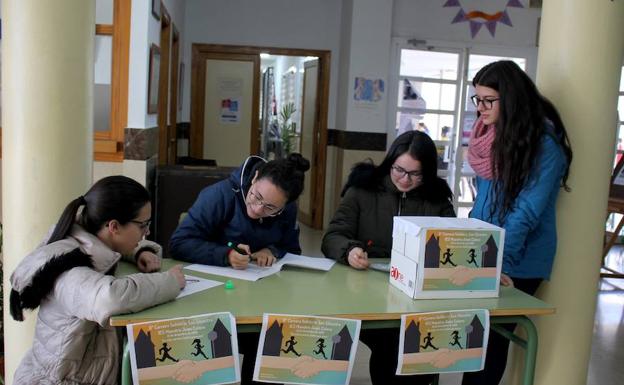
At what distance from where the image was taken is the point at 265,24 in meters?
7.09

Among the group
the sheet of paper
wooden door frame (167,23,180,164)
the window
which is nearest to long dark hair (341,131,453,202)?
the sheet of paper

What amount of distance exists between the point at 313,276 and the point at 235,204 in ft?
1.32

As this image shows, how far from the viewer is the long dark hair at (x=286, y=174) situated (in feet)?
7.20

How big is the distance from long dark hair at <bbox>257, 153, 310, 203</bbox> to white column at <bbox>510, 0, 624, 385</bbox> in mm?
966

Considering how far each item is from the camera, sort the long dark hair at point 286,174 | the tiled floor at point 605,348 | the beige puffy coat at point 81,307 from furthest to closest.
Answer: the tiled floor at point 605,348
the long dark hair at point 286,174
the beige puffy coat at point 81,307

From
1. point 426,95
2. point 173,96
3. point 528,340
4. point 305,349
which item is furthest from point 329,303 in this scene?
point 426,95

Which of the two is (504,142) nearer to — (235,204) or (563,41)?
(563,41)

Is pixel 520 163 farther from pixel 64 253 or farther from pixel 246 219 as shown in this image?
A: pixel 64 253

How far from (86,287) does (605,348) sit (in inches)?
129

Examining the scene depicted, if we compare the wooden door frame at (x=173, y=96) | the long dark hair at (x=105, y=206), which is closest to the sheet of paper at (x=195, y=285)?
the long dark hair at (x=105, y=206)

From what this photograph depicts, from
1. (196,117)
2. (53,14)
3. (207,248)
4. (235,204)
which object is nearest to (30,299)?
(207,248)

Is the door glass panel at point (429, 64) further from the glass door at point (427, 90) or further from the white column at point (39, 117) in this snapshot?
the white column at point (39, 117)

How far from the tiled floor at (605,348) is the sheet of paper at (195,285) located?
4.43 ft

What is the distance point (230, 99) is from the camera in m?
7.39
